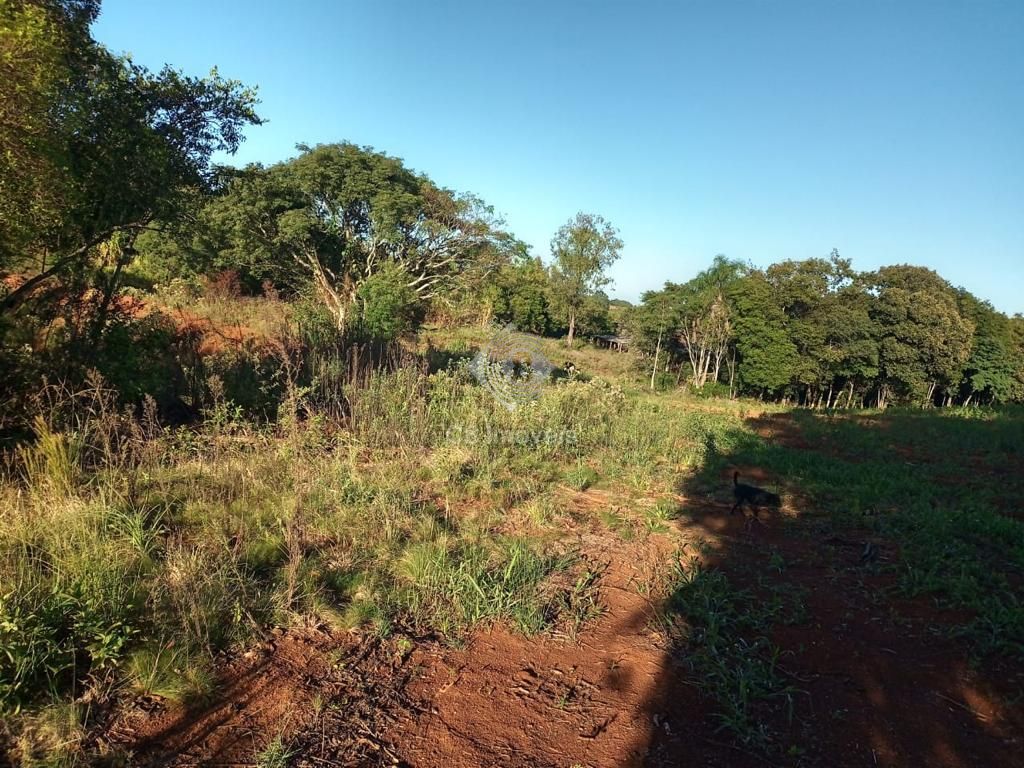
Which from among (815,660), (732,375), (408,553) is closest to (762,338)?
(732,375)

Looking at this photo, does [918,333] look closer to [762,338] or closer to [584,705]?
[762,338]

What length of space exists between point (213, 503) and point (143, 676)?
5.95ft

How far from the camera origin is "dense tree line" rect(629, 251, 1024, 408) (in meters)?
25.6

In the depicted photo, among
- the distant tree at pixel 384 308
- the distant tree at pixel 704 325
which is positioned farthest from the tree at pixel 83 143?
the distant tree at pixel 704 325

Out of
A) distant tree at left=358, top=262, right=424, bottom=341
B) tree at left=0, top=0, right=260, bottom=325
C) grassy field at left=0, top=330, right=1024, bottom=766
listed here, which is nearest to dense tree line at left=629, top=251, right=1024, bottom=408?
distant tree at left=358, top=262, right=424, bottom=341

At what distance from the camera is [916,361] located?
25.7m

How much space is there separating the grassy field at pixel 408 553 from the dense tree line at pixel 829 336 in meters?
21.1

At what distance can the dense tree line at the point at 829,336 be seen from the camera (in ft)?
84.1

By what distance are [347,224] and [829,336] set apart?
23.5 m

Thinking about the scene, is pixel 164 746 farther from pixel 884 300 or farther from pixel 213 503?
pixel 884 300

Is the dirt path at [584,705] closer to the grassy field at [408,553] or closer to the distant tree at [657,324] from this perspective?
the grassy field at [408,553]

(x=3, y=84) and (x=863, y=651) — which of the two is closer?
(x=863, y=651)

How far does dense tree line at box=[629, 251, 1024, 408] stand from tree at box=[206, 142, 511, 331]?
12370 mm

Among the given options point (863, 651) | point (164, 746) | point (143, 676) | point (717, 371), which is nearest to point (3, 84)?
point (143, 676)
